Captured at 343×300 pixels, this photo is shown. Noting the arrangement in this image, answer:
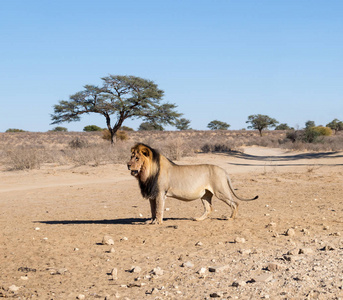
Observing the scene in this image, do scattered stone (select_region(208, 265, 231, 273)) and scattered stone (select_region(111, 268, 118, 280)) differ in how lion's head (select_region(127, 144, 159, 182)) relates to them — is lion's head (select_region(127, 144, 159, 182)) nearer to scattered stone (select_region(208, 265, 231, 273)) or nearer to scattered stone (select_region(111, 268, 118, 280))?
scattered stone (select_region(111, 268, 118, 280))

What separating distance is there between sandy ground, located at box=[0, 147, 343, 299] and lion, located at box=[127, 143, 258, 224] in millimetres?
549

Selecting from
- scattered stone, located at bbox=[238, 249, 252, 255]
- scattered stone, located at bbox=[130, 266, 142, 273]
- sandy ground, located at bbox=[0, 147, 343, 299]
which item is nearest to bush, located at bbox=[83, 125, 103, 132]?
sandy ground, located at bbox=[0, 147, 343, 299]

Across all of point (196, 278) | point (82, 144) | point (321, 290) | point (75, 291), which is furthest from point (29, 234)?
point (82, 144)

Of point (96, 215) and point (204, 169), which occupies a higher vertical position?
point (204, 169)

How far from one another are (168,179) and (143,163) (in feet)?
1.93

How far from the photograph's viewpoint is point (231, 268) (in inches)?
227

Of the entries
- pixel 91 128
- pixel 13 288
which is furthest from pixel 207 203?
pixel 91 128

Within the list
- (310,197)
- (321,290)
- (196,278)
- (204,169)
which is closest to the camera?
(321,290)

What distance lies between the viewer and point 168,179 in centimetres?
876

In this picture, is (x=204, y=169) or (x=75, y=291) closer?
(x=75, y=291)

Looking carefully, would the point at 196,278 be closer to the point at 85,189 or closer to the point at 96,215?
the point at 96,215

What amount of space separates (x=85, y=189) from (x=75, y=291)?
11.4m

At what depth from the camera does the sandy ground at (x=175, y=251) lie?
5.15 metres

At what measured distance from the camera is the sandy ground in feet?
16.9
